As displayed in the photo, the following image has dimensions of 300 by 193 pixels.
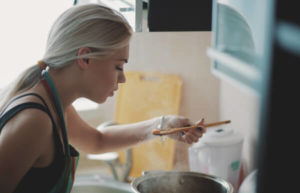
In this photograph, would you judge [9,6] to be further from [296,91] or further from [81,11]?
[296,91]

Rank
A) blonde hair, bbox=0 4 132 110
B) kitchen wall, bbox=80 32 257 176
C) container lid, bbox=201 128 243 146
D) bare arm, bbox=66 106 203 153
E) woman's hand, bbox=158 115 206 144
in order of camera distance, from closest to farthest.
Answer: blonde hair, bbox=0 4 132 110 → woman's hand, bbox=158 115 206 144 → bare arm, bbox=66 106 203 153 → container lid, bbox=201 128 243 146 → kitchen wall, bbox=80 32 257 176

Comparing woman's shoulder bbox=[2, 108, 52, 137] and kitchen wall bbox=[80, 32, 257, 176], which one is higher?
woman's shoulder bbox=[2, 108, 52, 137]

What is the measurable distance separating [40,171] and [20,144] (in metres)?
0.11

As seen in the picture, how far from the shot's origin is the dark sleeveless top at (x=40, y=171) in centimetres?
104

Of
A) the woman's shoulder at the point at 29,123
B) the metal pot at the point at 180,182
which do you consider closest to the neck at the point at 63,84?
the woman's shoulder at the point at 29,123

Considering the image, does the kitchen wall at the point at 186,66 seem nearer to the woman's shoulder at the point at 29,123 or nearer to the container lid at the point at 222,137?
the container lid at the point at 222,137

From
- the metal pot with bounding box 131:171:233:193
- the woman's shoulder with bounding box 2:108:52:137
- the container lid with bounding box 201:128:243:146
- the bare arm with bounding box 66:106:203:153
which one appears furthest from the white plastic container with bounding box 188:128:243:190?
the woman's shoulder with bounding box 2:108:52:137

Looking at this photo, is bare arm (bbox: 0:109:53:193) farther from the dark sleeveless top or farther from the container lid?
the container lid

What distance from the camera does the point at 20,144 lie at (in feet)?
3.26

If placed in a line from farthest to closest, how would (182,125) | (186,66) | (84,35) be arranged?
(186,66), (182,125), (84,35)

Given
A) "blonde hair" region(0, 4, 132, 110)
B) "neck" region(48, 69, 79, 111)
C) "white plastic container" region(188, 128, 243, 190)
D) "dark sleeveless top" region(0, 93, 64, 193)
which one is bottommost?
"white plastic container" region(188, 128, 243, 190)

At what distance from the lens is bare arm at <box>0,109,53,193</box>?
98cm

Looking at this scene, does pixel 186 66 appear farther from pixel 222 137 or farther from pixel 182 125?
pixel 182 125

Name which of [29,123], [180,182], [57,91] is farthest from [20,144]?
[180,182]
